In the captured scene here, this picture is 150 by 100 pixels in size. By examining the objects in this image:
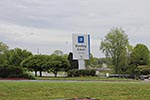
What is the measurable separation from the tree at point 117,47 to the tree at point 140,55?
4.95 meters

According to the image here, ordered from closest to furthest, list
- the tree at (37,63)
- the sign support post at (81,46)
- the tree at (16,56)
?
the sign support post at (81,46) → the tree at (37,63) → the tree at (16,56)

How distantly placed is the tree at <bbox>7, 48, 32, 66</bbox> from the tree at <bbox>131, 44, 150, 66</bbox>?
26.0m

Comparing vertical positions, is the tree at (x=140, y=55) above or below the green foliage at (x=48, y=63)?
above

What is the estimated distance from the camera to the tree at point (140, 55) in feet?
265

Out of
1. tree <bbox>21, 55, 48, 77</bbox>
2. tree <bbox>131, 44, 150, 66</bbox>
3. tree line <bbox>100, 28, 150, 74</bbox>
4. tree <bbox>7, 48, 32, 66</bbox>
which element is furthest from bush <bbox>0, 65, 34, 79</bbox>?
tree <bbox>131, 44, 150, 66</bbox>

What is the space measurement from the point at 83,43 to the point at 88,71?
5.01 metres

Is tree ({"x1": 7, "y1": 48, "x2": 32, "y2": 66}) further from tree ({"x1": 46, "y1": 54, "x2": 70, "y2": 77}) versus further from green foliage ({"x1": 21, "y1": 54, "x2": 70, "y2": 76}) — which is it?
tree ({"x1": 46, "y1": 54, "x2": 70, "y2": 77})

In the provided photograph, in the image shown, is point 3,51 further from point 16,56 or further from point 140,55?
point 140,55

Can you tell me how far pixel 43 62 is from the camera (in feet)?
208

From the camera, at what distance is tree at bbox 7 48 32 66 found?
3278 inches

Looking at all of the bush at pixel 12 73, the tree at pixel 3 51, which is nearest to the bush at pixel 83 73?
the bush at pixel 12 73

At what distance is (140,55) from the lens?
83125 millimetres

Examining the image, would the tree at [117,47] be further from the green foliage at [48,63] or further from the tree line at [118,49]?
the green foliage at [48,63]

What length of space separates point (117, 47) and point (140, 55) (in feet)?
32.8
